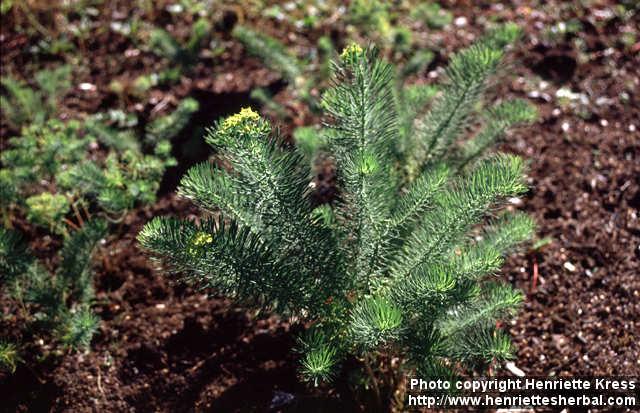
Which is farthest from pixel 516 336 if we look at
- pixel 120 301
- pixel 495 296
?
pixel 120 301

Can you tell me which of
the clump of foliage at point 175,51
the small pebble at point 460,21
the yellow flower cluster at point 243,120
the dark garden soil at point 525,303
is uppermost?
the small pebble at point 460,21

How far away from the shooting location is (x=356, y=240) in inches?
73.1

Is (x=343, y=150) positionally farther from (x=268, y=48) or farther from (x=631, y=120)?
(x=631, y=120)

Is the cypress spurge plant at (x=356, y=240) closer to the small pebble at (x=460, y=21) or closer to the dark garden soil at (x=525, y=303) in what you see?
the dark garden soil at (x=525, y=303)

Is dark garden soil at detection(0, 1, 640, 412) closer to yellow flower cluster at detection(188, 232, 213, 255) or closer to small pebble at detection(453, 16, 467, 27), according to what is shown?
yellow flower cluster at detection(188, 232, 213, 255)

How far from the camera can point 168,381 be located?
8.02 ft

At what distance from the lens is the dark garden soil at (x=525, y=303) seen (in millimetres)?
2410

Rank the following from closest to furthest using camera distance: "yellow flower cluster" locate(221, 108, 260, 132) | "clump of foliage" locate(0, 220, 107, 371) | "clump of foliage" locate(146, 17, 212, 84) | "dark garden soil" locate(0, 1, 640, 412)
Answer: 1. "yellow flower cluster" locate(221, 108, 260, 132)
2. "clump of foliage" locate(0, 220, 107, 371)
3. "dark garden soil" locate(0, 1, 640, 412)
4. "clump of foliage" locate(146, 17, 212, 84)

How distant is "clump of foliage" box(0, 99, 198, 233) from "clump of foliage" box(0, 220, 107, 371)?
0.19m

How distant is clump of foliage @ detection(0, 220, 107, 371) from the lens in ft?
7.27

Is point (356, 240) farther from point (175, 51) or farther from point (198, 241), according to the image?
point (175, 51)

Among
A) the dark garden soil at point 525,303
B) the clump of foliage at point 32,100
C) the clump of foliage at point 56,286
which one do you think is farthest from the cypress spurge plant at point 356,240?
the clump of foliage at point 32,100

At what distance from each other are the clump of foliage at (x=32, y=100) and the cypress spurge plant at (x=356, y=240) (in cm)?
188

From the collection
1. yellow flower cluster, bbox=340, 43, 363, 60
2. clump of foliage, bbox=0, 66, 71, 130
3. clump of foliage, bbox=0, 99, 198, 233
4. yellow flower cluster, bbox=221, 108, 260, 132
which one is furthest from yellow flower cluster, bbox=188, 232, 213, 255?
clump of foliage, bbox=0, 66, 71, 130
